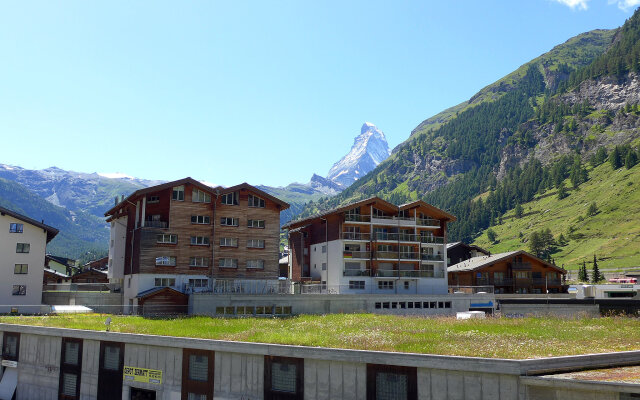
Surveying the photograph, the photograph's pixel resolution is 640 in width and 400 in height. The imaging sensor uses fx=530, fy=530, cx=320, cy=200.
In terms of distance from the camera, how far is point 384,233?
257ft

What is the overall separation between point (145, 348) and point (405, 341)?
17.5 metres

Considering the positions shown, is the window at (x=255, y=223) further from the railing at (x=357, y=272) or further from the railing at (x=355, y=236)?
the railing at (x=357, y=272)

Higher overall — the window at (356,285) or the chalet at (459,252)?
the chalet at (459,252)

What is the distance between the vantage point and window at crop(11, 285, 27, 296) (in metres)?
65.9

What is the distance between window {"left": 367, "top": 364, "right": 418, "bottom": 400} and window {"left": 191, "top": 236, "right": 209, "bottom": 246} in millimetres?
42101

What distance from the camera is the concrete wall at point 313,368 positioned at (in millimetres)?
23688

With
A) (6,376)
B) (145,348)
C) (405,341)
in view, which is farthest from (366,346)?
(6,376)

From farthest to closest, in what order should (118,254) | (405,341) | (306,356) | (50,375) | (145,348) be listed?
1. (118,254)
2. (50,375)
3. (145,348)
4. (405,341)
5. (306,356)

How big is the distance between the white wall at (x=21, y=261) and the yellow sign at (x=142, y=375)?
3725 centimetres

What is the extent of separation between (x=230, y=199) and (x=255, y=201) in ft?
11.6

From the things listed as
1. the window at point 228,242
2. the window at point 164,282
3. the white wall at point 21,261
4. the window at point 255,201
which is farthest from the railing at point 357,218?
the white wall at point 21,261

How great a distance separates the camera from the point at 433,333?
1442 inches

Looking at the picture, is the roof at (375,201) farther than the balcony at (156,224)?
Yes

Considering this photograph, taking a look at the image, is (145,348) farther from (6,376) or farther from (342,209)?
(342,209)
